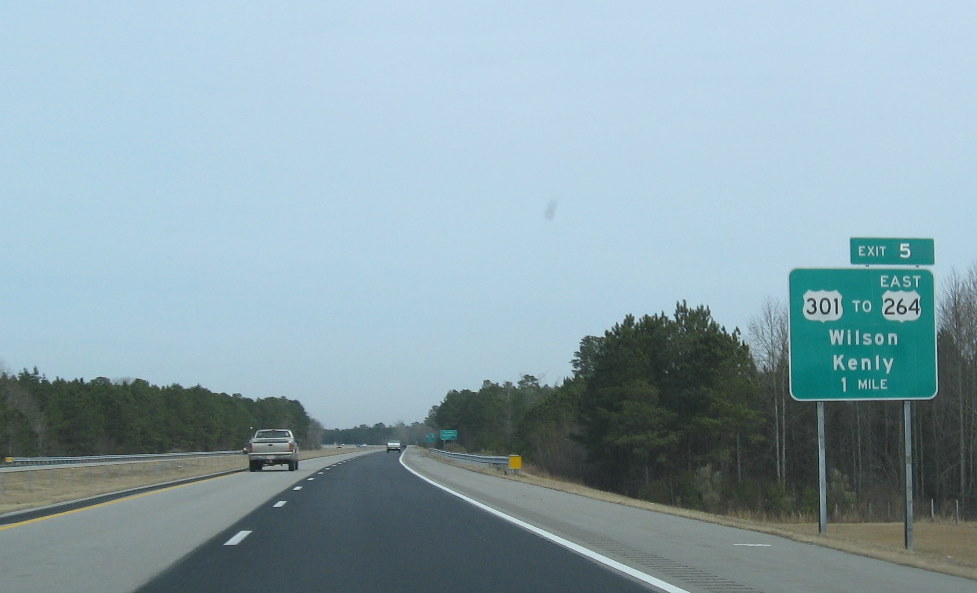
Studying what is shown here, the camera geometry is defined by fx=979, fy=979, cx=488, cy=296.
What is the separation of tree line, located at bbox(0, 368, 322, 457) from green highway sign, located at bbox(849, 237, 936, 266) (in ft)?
309

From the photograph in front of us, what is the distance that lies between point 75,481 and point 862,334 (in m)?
35.5

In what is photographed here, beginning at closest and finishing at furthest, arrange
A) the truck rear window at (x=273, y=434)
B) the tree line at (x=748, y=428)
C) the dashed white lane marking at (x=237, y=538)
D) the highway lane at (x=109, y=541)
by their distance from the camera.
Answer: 1. the highway lane at (x=109, y=541)
2. the dashed white lane marking at (x=237, y=538)
3. the truck rear window at (x=273, y=434)
4. the tree line at (x=748, y=428)

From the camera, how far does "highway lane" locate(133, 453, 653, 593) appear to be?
1027 cm

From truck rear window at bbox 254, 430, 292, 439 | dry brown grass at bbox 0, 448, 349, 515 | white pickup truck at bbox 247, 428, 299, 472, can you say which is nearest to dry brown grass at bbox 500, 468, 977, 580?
white pickup truck at bbox 247, 428, 299, 472

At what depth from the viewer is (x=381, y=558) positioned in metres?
12.5

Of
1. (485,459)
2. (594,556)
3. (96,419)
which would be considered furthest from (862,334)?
(96,419)

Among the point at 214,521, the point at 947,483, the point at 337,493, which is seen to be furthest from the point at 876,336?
the point at 947,483

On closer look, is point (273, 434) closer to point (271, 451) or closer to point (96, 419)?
point (271, 451)

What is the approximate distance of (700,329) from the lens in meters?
82.5

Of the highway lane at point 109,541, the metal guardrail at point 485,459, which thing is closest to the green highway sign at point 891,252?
the highway lane at point 109,541

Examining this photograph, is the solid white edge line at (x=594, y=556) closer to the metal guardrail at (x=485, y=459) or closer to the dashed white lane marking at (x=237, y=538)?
the dashed white lane marking at (x=237, y=538)

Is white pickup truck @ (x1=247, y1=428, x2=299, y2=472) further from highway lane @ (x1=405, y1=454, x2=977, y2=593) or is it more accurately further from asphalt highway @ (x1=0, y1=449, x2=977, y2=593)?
highway lane @ (x1=405, y1=454, x2=977, y2=593)

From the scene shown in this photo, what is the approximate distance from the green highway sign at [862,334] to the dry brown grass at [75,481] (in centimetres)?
1699

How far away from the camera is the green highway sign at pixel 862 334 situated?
18453 millimetres
